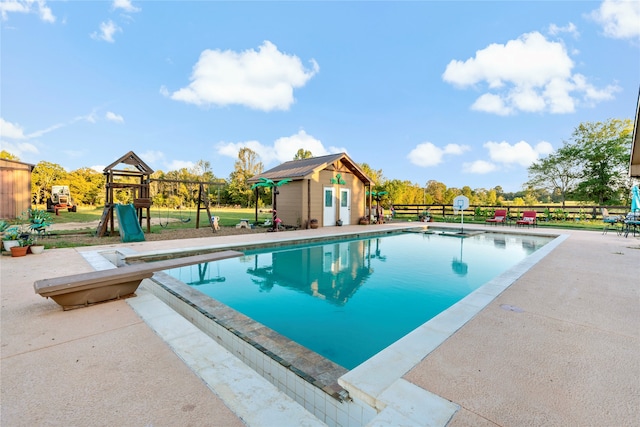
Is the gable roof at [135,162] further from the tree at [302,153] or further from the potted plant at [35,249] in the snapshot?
the tree at [302,153]

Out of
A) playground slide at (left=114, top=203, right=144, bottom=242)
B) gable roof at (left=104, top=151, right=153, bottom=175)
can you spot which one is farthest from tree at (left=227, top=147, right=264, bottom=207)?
playground slide at (left=114, top=203, right=144, bottom=242)

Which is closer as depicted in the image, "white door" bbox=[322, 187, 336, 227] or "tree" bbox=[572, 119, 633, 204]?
"white door" bbox=[322, 187, 336, 227]

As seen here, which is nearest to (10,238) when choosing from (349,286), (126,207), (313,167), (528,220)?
(126,207)

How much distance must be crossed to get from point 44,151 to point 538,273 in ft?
123

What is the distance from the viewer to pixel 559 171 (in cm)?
2616

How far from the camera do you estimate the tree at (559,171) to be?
82.7ft

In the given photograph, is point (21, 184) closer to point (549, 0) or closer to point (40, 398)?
point (40, 398)

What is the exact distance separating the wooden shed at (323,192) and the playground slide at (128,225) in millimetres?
6072

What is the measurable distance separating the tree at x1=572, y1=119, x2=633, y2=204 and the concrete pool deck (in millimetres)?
28112

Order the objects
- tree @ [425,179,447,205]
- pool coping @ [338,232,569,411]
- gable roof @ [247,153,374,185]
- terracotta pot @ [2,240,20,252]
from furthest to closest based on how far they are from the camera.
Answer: tree @ [425,179,447,205], gable roof @ [247,153,374,185], terracotta pot @ [2,240,20,252], pool coping @ [338,232,569,411]

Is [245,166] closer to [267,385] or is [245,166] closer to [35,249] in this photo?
[35,249]

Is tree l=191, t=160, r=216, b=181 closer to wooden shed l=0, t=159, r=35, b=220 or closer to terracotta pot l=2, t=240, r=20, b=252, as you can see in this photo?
wooden shed l=0, t=159, r=35, b=220

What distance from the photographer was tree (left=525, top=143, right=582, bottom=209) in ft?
82.7

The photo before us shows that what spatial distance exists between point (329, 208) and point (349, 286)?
9.07m
